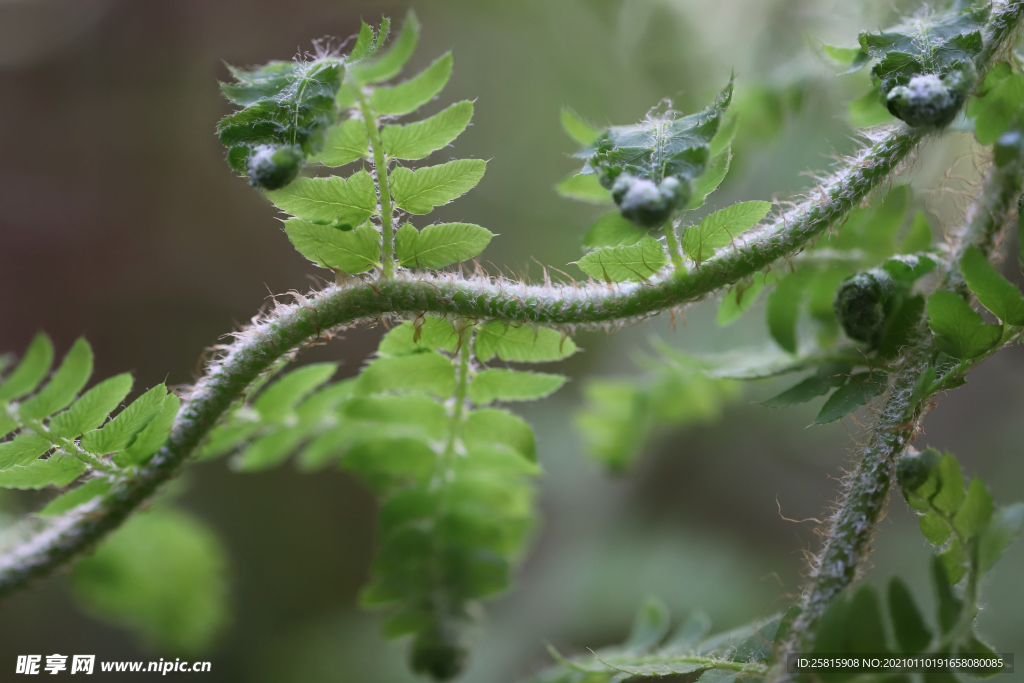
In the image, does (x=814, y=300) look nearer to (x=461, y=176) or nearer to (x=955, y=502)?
(x=955, y=502)

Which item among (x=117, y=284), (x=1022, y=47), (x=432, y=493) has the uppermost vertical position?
(x=117, y=284)

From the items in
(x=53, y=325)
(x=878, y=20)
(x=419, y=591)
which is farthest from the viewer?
(x=53, y=325)

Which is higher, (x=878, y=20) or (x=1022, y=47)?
(x=878, y=20)

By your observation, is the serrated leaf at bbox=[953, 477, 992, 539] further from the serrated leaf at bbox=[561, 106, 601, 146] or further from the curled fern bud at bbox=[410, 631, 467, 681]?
the curled fern bud at bbox=[410, 631, 467, 681]

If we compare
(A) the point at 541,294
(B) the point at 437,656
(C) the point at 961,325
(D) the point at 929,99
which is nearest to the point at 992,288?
(C) the point at 961,325

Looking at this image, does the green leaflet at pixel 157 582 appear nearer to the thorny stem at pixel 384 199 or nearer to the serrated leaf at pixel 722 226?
the thorny stem at pixel 384 199

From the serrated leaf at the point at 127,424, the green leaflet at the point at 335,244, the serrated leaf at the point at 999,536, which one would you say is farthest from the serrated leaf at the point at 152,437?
the serrated leaf at the point at 999,536

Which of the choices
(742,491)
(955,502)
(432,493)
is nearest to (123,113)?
(432,493)
